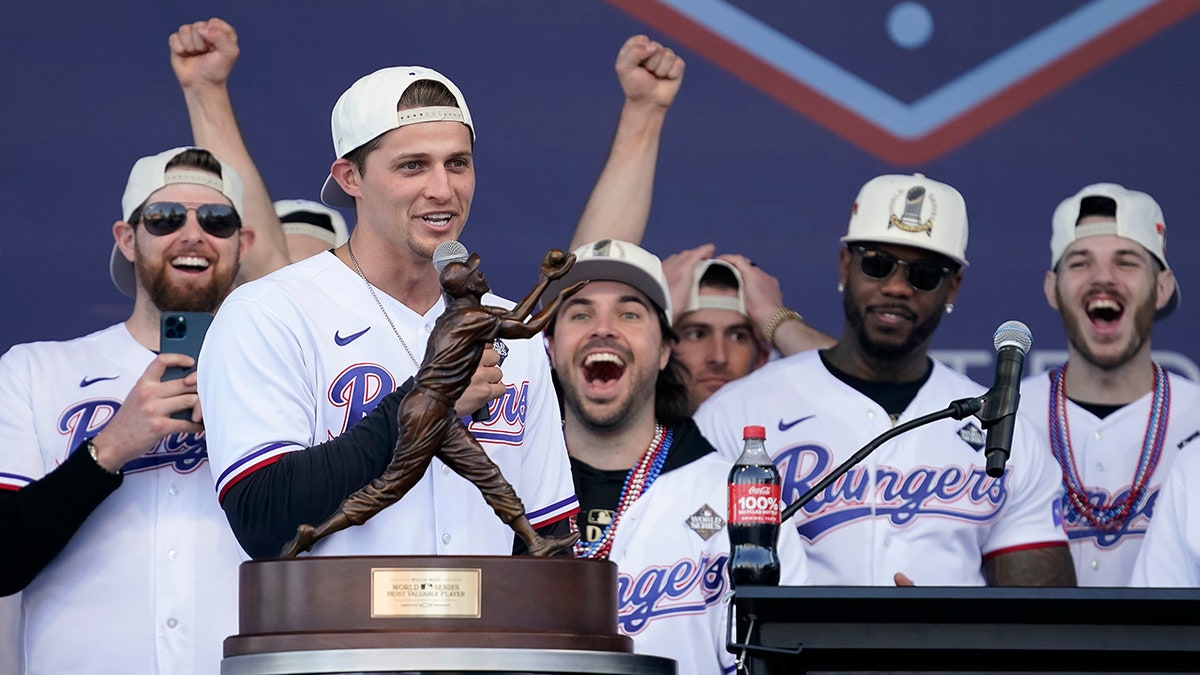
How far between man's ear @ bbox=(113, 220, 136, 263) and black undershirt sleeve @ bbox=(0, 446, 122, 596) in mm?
675

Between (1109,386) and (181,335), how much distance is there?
2448 mm

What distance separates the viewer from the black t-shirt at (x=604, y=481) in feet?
12.7

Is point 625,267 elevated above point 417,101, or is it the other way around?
point 625,267

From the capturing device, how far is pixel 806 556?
155 inches

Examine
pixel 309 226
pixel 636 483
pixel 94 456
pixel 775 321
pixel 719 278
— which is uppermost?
pixel 309 226

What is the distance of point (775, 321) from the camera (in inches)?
186

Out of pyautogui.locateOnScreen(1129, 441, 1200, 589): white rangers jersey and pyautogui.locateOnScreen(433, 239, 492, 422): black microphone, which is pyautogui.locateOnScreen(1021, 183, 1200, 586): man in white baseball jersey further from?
pyautogui.locateOnScreen(433, 239, 492, 422): black microphone

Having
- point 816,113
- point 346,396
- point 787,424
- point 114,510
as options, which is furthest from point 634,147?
point 346,396

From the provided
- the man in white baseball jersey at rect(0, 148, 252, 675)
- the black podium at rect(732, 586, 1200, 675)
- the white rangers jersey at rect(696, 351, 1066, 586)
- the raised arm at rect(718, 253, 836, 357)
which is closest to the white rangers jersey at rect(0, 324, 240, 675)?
the man in white baseball jersey at rect(0, 148, 252, 675)

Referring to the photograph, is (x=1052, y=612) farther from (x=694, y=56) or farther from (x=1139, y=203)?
(x=694, y=56)

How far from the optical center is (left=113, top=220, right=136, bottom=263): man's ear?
368 centimetres

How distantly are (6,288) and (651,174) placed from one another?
5.49 ft

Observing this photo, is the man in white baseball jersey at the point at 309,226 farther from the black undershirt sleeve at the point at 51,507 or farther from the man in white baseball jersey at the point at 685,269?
the black undershirt sleeve at the point at 51,507

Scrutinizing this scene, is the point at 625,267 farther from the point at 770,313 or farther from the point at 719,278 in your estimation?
the point at 770,313
